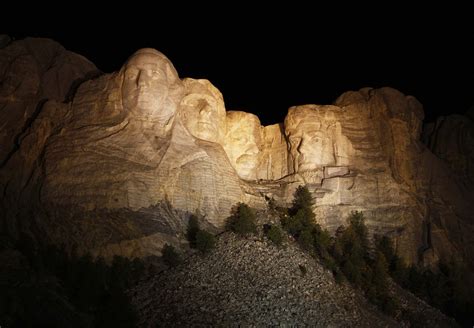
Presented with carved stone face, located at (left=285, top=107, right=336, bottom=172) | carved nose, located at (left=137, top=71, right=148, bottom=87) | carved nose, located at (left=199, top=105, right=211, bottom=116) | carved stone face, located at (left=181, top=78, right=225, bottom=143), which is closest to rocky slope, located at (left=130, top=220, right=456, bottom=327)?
carved stone face, located at (left=181, top=78, right=225, bottom=143)

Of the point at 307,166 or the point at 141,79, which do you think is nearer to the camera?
the point at 141,79

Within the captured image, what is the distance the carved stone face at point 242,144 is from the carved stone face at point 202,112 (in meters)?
3.45

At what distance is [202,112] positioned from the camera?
42.4 meters

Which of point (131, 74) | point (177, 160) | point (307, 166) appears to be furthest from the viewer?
point (307, 166)

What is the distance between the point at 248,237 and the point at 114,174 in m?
8.87

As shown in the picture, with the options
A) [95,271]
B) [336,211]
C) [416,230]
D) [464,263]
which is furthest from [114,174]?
[464,263]

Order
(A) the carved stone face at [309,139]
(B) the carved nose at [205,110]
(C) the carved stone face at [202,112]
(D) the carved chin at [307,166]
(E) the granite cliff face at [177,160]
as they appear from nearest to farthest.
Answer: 1. (E) the granite cliff face at [177,160]
2. (C) the carved stone face at [202,112]
3. (B) the carved nose at [205,110]
4. (D) the carved chin at [307,166]
5. (A) the carved stone face at [309,139]

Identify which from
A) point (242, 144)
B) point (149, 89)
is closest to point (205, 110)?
point (149, 89)

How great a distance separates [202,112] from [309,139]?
28.9ft

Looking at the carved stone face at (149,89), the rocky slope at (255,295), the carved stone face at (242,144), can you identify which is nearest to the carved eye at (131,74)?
the carved stone face at (149,89)

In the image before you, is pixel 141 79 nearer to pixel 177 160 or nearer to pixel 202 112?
pixel 177 160

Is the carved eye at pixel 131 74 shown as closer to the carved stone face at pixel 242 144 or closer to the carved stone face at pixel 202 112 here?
the carved stone face at pixel 202 112

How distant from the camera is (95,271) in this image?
31.7 m

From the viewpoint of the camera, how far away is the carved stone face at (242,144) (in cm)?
4762
